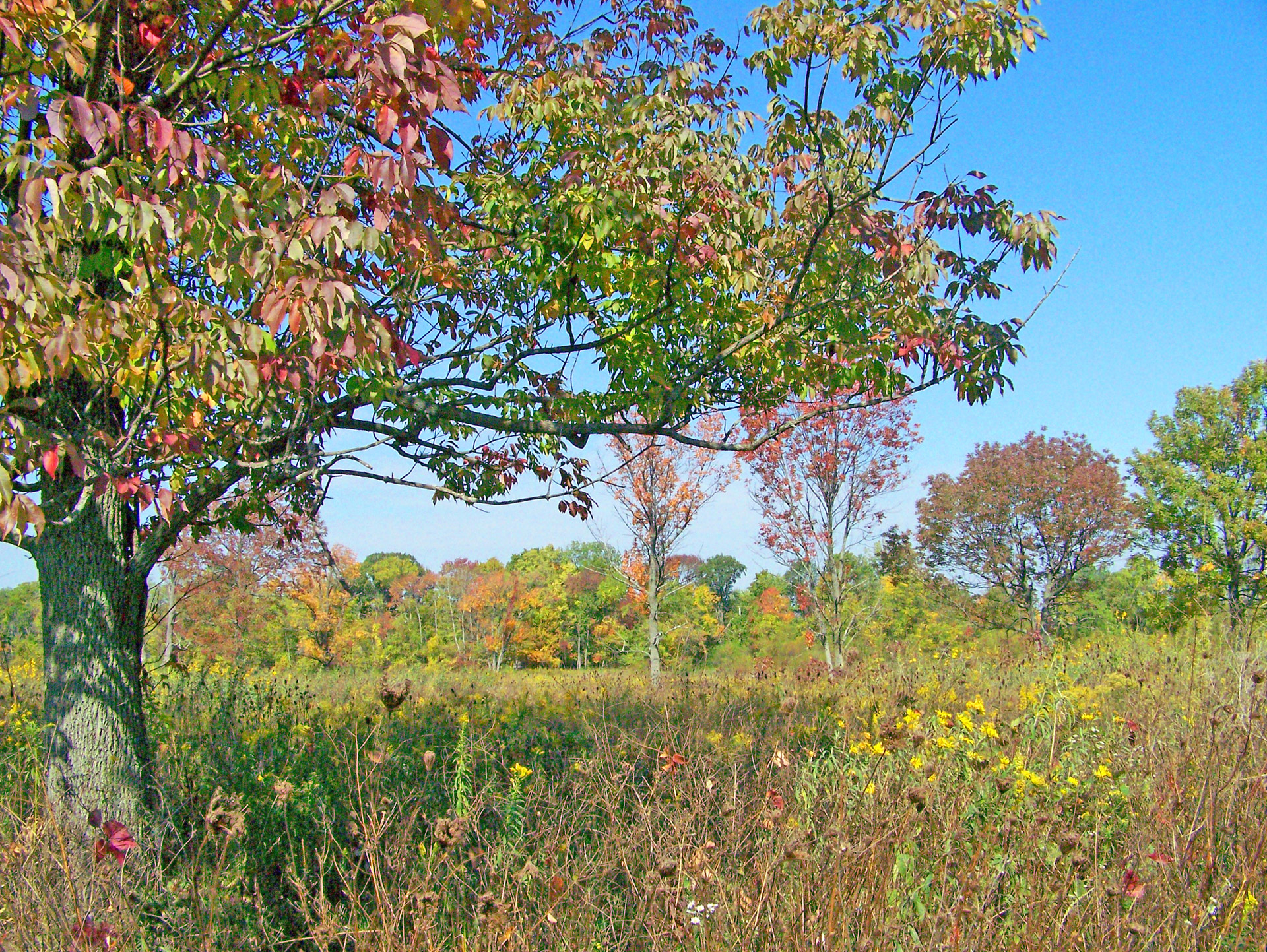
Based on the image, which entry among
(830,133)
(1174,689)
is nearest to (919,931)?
(830,133)

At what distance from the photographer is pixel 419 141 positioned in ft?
8.38

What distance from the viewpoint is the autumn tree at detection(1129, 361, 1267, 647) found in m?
18.8

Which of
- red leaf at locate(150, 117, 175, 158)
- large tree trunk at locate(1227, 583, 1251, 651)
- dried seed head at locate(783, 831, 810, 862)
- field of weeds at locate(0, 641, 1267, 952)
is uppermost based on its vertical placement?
red leaf at locate(150, 117, 175, 158)

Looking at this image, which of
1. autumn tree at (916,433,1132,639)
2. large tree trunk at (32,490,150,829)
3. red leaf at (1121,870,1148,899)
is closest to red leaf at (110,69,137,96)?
large tree trunk at (32,490,150,829)

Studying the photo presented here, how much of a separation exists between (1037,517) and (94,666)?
72.3 feet

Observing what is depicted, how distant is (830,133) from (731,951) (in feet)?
11.1

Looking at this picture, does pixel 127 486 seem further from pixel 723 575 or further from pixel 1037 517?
pixel 723 575

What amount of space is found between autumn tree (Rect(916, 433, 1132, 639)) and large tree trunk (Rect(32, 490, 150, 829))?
2063cm

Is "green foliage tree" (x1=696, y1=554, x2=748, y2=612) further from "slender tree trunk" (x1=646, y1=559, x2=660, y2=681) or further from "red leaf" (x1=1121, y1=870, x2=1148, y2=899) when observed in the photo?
"red leaf" (x1=1121, y1=870, x2=1148, y2=899)

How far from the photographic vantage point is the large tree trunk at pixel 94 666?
365 centimetres

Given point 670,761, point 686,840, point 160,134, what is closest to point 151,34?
point 160,134

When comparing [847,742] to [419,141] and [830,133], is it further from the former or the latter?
[419,141]

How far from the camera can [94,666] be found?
3.73m

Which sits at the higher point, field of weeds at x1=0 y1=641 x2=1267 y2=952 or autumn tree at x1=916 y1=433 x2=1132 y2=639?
autumn tree at x1=916 y1=433 x2=1132 y2=639
